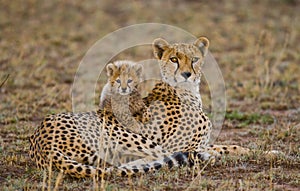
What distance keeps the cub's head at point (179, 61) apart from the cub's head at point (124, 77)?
1.08ft

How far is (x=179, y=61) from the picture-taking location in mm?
6758

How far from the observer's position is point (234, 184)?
5734mm

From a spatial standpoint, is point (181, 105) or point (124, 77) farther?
point (124, 77)

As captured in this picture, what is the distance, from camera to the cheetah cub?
21.6 ft

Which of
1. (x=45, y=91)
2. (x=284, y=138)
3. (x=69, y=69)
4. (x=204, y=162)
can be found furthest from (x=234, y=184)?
(x=69, y=69)

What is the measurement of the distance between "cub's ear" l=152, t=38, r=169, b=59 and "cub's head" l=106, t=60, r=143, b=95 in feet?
1.06

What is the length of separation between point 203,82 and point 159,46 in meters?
3.87

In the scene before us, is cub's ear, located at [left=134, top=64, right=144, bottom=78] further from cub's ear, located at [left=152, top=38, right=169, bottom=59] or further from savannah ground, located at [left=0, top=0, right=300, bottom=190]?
savannah ground, located at [left=0, top=0, right=300, bottom=190]

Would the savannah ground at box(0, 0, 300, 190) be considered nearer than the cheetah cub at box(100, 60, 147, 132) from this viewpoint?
Yes

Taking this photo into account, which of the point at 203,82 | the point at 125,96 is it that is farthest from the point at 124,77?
the point at 203,82

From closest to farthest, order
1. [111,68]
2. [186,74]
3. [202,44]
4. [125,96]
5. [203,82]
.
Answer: [186,74], [125,96], [202,44], [111,68], [203,82]

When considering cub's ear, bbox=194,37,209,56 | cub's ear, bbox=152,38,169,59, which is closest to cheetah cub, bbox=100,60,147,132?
cub's ear, bbox=152,38,169,59

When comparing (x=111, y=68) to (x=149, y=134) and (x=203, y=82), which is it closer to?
(x=149, y=134)

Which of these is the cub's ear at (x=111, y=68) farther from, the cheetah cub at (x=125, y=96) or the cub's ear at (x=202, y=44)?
the cub's ear at (x=202, y=44)
